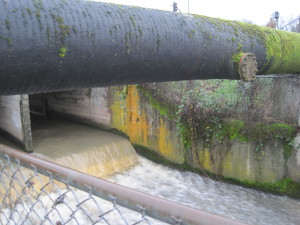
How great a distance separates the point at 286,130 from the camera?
6.47 meters

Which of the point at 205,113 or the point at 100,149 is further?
the point at 100,149

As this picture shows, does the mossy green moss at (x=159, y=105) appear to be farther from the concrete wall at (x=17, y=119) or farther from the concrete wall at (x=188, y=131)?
the concrete wall at (x=17, y=119)

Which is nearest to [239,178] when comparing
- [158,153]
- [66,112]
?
[158,153]

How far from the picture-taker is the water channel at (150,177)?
6383 millimetres

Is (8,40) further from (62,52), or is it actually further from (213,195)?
(213,195)

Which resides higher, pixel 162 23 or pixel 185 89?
pixel 162 23

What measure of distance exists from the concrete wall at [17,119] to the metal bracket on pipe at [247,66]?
23.9ft

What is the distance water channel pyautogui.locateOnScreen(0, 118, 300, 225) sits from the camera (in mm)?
6383

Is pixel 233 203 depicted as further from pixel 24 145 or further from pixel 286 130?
pixel 24 145

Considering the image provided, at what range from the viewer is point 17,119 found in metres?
8.25

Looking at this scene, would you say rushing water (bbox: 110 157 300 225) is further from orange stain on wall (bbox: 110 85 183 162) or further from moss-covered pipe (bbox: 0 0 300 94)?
moss-covered pipe (bbox: 0 0 300 94)

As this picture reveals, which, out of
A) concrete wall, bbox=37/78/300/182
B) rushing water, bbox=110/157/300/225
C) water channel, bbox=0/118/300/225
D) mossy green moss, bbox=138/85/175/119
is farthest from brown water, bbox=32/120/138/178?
mossy green moss, bbox=138/85/175/119

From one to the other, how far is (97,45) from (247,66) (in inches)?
48.6

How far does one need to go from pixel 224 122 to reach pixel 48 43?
6.89m
